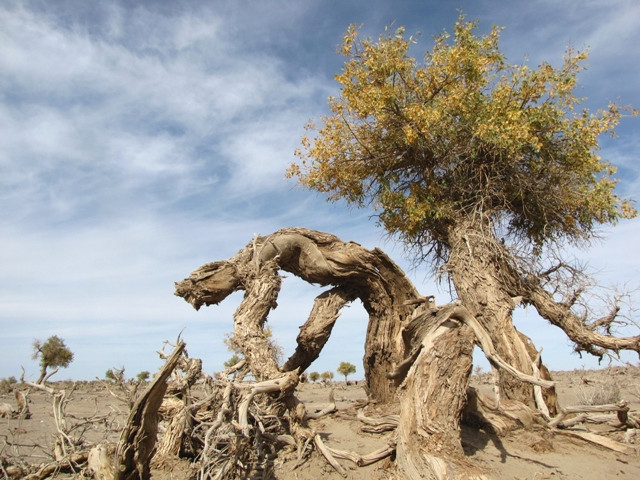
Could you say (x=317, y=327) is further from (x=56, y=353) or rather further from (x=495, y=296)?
(x=56, y=353)

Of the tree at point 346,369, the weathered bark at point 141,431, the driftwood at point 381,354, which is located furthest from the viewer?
the tree at point 346,369

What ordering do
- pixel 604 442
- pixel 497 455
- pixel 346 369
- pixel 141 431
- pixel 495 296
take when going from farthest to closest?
pixel 346 369 < pixel 495 296 < pixel 604 442 < pixel 497 455 < pixel 141 431

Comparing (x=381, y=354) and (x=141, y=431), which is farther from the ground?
(x=381, y=354)

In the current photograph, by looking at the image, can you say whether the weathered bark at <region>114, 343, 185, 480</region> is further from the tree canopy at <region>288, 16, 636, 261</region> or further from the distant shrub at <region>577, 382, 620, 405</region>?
the distant shrub at <region>577, 382, 620, 405</region>

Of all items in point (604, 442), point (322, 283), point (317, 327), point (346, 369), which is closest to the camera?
point (604, 442)

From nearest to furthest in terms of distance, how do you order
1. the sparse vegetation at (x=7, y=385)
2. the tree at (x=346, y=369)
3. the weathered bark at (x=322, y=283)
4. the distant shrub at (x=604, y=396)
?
1. the weathered bark at (x=322, y=283)
2. the distant shrub at (x=604, y=396)
3. the sparse vegetation at (x=7, y=385)
4. the tree at (x=346, y=369)

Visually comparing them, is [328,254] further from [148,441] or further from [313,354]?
[148,441]

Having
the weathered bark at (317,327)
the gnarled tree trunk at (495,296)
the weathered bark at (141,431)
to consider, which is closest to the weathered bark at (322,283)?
the weathered bark at (317,327)

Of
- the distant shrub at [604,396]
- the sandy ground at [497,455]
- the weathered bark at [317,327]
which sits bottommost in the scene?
the sandy ground at [497,455]

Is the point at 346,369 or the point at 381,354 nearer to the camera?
the point at 381,354

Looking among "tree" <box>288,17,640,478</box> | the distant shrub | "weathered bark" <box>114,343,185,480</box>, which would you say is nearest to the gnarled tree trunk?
"tree" <box>288,17,640,478</box>

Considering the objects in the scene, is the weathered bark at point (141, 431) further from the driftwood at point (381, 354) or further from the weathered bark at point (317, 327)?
the weathered bark at point (317, 327)

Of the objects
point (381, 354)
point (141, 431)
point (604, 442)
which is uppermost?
point (381, 354)

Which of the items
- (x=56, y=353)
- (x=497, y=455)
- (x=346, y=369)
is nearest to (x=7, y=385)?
(x=56, y=353)
